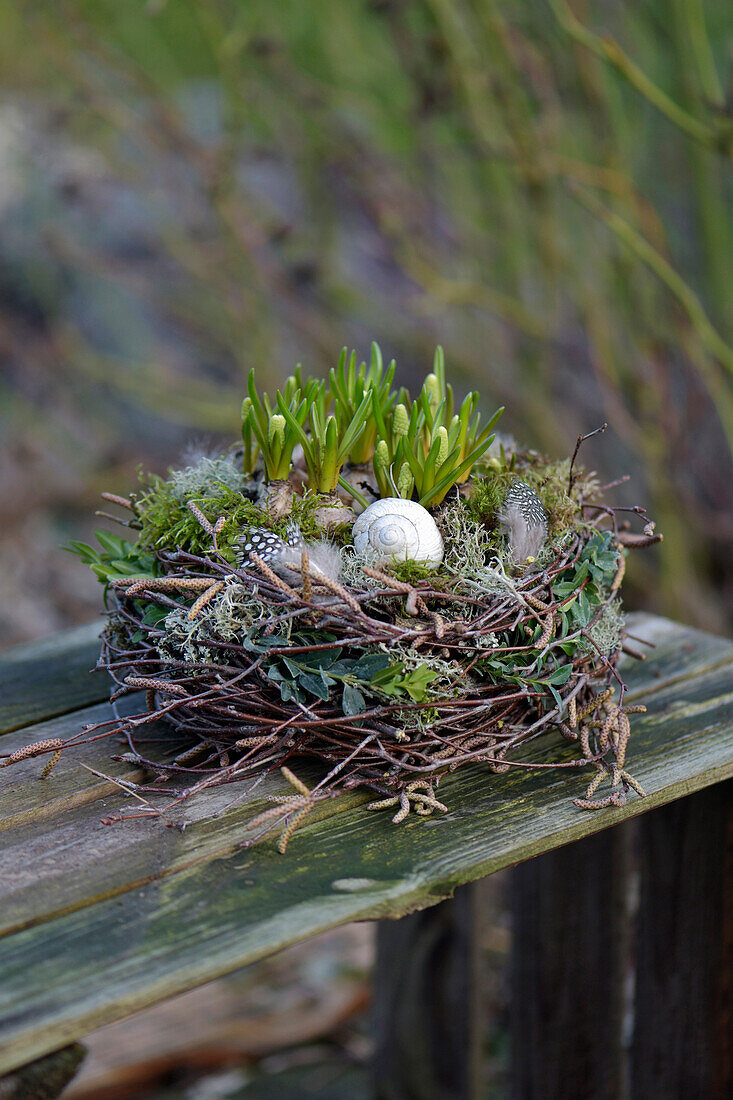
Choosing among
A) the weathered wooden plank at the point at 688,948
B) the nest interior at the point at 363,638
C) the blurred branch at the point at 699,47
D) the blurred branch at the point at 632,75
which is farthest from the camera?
the blurred branch at the point at 699,47

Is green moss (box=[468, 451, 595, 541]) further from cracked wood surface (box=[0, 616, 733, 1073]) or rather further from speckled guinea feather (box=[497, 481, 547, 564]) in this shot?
cracked wood surface (box=[0, 616, 733, 1073])

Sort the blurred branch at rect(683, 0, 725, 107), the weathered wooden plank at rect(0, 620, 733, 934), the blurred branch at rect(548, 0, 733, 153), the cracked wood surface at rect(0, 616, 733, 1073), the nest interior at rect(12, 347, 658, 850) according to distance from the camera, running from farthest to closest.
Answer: the blurred branch at rect(683, 0, 725, 107), the blurred branch at rect(548, 0, 733, 153), the nest interior at rect(12, 347, 658, 850), the weathered wooden plank at rect(0, 620, 733, 934), the cracked wood surface at rect(0, 616, 733, 1073)

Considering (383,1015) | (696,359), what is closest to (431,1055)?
(383,1015)

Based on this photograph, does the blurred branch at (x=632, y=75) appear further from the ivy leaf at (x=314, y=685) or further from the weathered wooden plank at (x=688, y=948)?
the ivy leaf at (x=314, y=685)

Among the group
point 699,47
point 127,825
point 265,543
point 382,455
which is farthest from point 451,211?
point 127,825

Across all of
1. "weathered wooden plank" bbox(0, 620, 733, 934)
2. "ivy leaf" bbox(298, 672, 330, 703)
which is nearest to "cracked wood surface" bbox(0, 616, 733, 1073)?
"weathered wooden plank" bbox(0, 620, 733, 934)

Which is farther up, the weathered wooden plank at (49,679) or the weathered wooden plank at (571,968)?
the weathered wooden plank at (49,679)


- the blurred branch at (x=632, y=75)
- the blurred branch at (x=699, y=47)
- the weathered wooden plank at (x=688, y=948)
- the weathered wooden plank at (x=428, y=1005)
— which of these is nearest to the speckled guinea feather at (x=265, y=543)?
the weathered wooden plank at (x=688, y=948)
